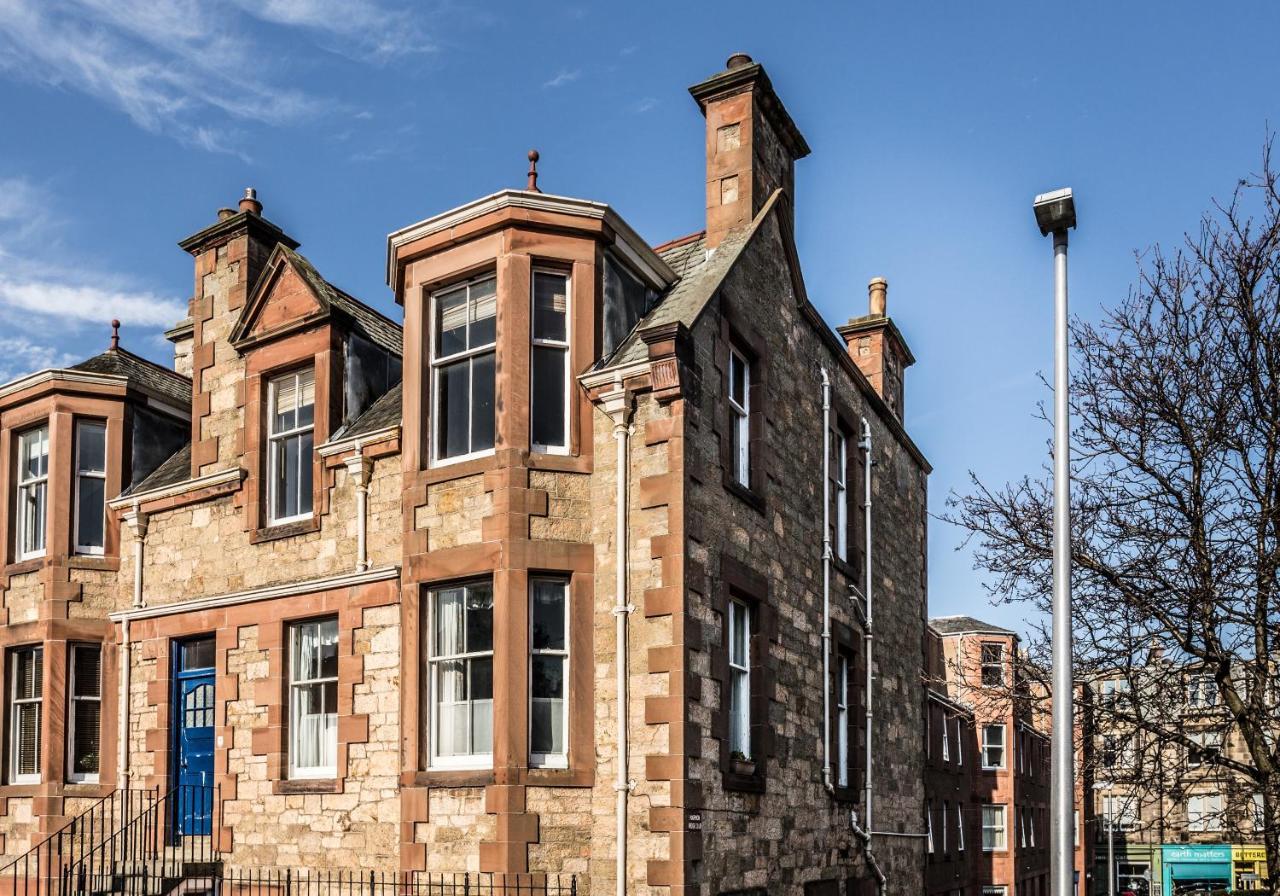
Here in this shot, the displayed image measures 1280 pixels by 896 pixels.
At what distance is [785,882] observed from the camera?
1689cm

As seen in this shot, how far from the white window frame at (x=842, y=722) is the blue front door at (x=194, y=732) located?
903 cm

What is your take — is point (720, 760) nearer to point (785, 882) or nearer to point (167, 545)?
point (785, 882)

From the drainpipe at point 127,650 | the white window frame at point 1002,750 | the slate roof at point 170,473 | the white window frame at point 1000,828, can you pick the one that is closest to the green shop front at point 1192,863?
the white window frame at point 1000,828

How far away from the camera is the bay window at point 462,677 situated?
14.9 metres

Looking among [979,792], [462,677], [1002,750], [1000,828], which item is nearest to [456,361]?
[462,677]

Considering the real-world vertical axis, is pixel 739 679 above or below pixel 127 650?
below

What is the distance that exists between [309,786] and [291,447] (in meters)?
4.65

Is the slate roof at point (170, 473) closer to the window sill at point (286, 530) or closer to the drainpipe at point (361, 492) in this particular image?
the window sill at point (286, 530)

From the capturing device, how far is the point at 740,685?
641 inches

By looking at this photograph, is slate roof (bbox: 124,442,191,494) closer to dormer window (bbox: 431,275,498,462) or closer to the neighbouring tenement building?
the neighbouring tenement building

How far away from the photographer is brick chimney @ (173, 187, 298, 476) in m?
19.4

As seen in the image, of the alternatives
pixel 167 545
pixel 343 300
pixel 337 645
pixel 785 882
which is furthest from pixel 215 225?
pixel 785 882

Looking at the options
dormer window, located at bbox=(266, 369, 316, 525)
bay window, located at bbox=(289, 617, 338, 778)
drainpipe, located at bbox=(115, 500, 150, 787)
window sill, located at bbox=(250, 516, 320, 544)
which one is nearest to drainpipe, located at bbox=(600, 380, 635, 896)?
bay window, located at bbox=(289, 617, 338, 778)

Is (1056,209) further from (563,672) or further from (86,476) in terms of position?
(86,476)
